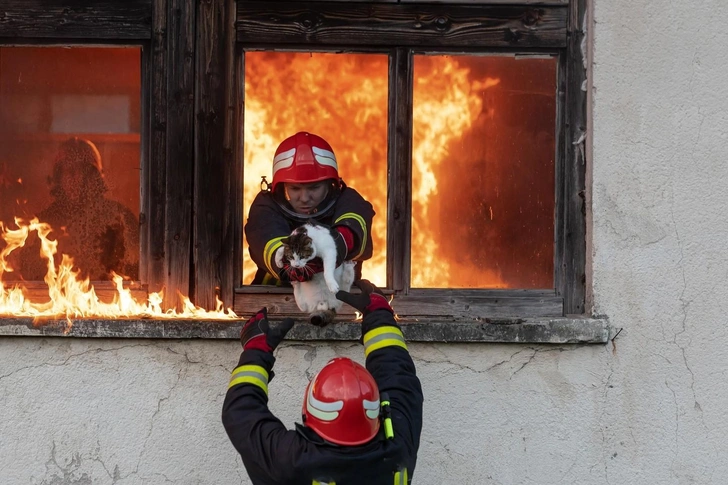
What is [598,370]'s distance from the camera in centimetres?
490

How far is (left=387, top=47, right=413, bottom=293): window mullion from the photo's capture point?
17.3ft

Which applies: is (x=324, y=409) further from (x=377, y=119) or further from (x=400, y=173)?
(x=377, y=119)

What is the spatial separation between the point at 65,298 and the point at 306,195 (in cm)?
149

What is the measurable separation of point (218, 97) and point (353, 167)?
0.93m

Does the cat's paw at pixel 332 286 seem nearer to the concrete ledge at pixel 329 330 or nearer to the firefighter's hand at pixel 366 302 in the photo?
the firefighter's hand at pixel 366 302

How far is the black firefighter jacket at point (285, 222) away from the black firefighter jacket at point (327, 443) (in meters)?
0.55

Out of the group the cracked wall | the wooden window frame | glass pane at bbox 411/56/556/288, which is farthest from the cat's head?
the cracked wall

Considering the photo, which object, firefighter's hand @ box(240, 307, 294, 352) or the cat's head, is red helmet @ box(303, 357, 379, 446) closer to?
firefighter's hand @ box(240, 307, 294, 352)

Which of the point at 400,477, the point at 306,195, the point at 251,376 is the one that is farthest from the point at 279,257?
the point at 400,477

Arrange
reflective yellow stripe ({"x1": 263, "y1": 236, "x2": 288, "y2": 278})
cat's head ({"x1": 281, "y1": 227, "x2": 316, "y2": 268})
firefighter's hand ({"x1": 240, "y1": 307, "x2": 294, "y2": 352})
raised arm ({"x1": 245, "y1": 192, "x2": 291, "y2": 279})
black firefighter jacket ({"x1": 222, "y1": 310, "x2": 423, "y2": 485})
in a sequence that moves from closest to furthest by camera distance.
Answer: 1. black firefighter jacket ({"x1": 222, "y1": 310, "x2": 423, "y2": 485})
2. firefighter's hand ({"x1": 240, "y1": 307, "x2": 294, "y2": 352})
3. cat's head ({"x1": 281, "y1": 227, "x2": 316, "y2": 268})
4. reflective yellow stripe ({"x1": 263, "y1": 236, "x2": 288, "y2": 278})
5. raised arm ({"x1": 245, "y1": 192, "x2": 291, "y2": 279})

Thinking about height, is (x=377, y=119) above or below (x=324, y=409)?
above

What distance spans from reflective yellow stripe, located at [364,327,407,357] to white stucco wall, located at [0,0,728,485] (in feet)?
2.89

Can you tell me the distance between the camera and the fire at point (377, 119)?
5352mm

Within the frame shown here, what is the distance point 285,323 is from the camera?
398cm
